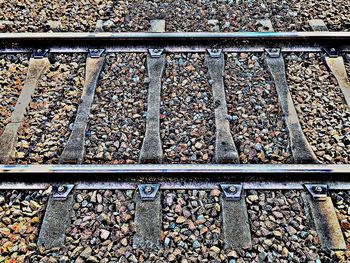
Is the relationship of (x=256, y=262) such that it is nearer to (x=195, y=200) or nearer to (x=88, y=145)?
(x=195, y=200)

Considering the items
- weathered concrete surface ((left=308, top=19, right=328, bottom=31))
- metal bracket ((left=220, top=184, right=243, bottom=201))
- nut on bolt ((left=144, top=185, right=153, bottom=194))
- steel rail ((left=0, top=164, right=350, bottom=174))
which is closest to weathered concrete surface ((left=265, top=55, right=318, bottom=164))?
steel rail ((left=0, top=164, right=350, bottom=174))

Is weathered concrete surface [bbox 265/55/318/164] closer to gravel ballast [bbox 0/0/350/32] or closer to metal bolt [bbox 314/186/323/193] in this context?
metal bolt [bbox 314/186/323/193]

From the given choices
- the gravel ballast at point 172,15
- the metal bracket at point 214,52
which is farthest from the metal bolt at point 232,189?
the gravel ballast at point 172,15

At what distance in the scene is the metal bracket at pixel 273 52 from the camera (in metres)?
4.60

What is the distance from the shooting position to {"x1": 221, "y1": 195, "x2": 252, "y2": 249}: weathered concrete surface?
10.3 ft

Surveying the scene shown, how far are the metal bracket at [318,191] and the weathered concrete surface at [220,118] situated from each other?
586 mm

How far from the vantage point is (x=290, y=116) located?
400 cm

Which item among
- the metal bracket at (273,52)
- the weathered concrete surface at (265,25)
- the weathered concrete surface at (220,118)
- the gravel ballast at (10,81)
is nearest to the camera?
the weathered concrete surface at (220,118)

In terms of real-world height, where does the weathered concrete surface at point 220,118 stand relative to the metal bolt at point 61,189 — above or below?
above

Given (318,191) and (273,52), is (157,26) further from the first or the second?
(318,191)

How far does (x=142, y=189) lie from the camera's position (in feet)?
11.2

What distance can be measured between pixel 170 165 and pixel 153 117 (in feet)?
2.13

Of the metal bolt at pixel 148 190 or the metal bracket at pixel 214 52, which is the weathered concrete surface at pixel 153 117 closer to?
the metal bolt at pixel 148 190

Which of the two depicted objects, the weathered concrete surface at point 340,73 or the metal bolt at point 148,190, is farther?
the weathered concrete surface at point 340,73
